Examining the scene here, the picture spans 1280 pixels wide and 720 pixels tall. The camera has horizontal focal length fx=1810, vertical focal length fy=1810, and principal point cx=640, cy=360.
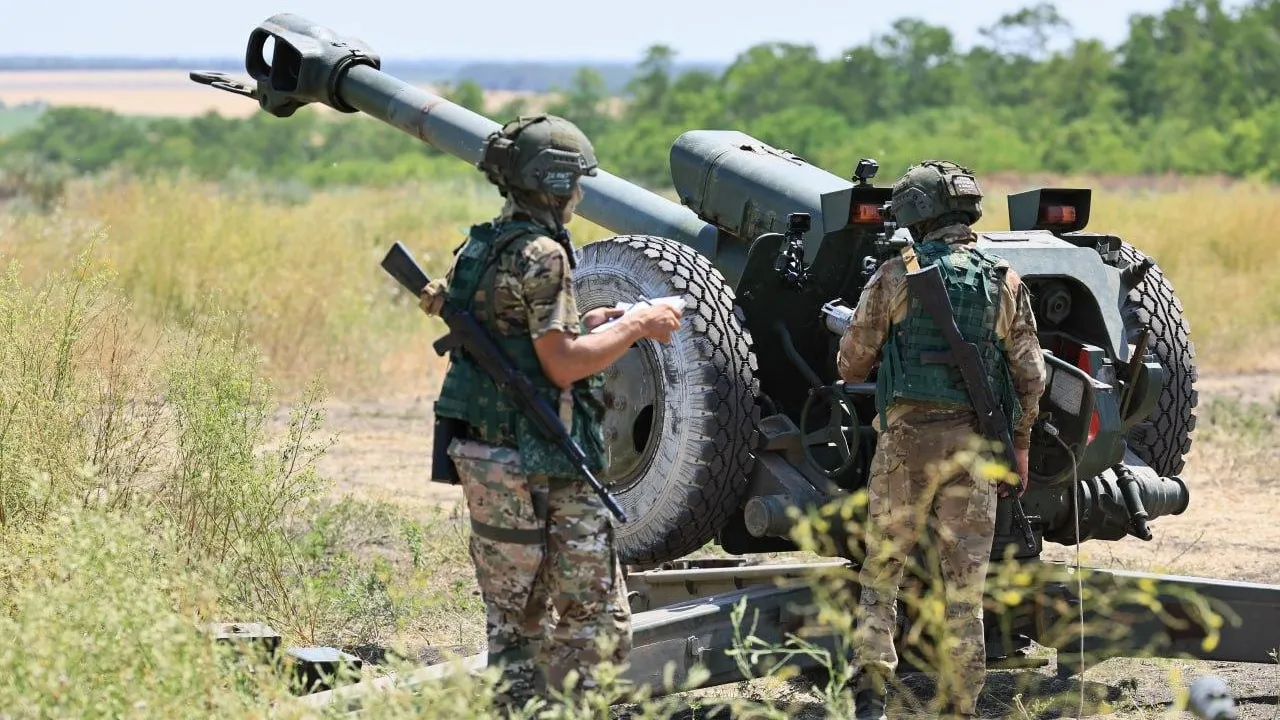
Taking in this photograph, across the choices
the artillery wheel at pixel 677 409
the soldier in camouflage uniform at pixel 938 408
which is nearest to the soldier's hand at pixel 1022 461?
the soldier in camouflage uniform at pixel 938 408

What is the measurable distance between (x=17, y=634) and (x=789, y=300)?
2.94 metres

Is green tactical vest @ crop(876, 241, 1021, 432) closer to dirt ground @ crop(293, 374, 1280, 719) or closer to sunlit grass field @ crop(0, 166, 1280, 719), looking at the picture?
dirt ground @ crop(293, 374, 1280, 719)

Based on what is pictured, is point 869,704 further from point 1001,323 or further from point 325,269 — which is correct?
point 325,269

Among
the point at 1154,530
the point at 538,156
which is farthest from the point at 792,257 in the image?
the point at 1154,530

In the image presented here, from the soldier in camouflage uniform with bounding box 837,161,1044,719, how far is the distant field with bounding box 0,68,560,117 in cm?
10433

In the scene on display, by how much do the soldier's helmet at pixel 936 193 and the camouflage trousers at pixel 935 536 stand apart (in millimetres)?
592

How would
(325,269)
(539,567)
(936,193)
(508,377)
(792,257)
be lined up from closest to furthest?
1. (508,377)
2. (539,567)
3. (936,193)
4. (792,257)
5. (325,269)

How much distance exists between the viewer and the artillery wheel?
5977 mm

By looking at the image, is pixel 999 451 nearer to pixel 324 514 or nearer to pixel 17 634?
pixel 17 634

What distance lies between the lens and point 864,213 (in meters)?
6.07

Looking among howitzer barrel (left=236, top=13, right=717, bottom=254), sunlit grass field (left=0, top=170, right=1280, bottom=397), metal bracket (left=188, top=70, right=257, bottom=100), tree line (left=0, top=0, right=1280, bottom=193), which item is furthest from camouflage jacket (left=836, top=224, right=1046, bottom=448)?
tree line (left=0, top=0, right=1280, bottom=193)

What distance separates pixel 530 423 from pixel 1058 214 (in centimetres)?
261

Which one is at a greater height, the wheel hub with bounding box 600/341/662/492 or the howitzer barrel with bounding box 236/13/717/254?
the howitzer barrel with bounding box 236/13/717/254

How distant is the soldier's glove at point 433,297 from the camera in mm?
4602
